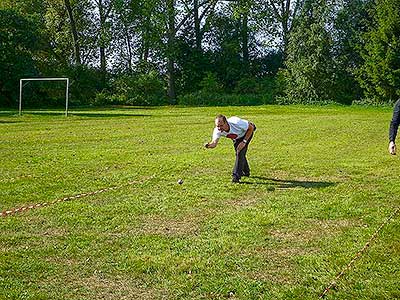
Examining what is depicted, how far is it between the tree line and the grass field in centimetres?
2763

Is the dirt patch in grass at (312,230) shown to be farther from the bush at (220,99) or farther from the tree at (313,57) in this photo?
the bush at (220,99)

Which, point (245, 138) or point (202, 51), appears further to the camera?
point (202, 51)

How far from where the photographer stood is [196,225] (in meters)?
6.92

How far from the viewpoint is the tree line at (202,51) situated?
39.3m

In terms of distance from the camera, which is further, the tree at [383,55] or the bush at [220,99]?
the bush at [220,99]

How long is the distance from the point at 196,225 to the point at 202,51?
151 feet

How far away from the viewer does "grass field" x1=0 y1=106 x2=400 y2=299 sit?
4953mm

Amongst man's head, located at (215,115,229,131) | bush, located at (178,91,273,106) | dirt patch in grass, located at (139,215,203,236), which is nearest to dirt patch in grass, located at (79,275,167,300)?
dirt patch in grass, located at (139,215,203,236)

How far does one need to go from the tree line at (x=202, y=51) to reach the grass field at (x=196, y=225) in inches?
1088

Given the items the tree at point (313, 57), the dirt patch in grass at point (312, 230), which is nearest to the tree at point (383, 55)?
the tree at point (313, 57)

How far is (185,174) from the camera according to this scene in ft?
35.2

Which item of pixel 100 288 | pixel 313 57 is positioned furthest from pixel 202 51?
pixel 100 288

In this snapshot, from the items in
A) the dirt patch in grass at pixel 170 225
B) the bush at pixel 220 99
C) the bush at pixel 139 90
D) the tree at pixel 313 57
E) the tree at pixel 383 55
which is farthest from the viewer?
the bush at pixel 220 99

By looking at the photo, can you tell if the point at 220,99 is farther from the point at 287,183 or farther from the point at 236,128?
the point at 236,128
